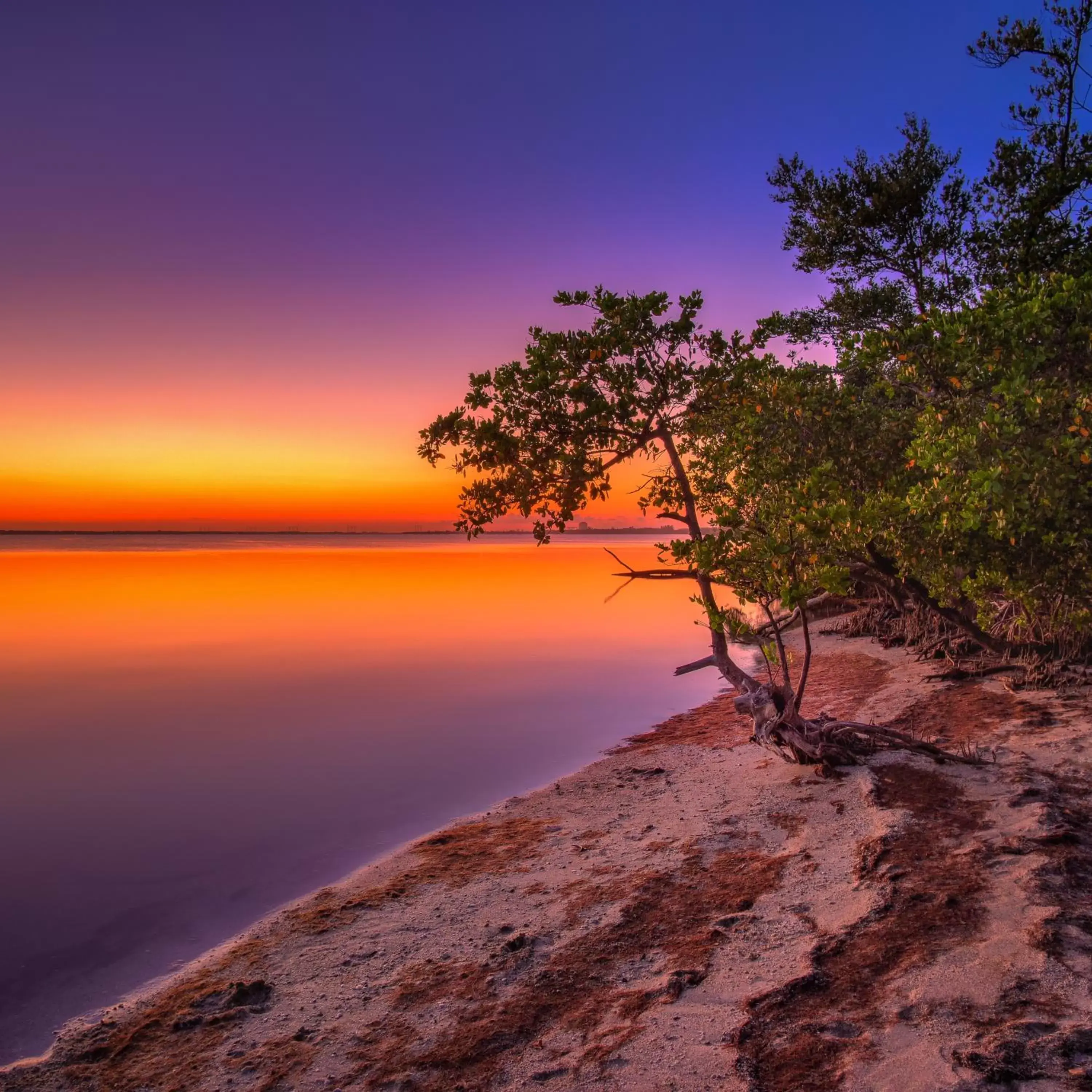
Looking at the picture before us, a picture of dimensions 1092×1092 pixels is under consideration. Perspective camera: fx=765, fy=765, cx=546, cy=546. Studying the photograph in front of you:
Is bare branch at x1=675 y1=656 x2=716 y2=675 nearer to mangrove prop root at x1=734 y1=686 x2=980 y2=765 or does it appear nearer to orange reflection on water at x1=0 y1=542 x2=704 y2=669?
mangrove prop root at x1=734 y1=686 x2=980 y2=765

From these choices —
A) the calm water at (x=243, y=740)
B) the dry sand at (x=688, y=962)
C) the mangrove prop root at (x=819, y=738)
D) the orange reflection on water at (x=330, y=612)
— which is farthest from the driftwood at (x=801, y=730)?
the orange reflection on water at (x=330, y=612)

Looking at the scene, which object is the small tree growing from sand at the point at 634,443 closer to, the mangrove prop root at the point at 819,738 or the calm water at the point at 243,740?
the mangrove prop root at the point at 819,738

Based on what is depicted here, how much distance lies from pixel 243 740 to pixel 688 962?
11.3m

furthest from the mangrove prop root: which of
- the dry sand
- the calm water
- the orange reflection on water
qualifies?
the orange reflection on water

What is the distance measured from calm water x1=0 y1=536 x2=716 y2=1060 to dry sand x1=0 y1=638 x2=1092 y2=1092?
47.0 inches

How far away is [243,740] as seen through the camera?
14.4m

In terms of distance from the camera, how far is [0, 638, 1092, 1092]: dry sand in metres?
4.32

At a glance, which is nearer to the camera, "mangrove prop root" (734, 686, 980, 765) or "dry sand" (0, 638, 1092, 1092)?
"dry sand" (0, 638, 1092, 1092)

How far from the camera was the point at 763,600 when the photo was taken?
9.30 meters

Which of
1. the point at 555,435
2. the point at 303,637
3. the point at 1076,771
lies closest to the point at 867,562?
the point at 1076,771

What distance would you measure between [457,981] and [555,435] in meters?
6.75

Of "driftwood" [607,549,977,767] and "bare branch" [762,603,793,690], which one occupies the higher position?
"bare branch" [762,603,793,690]

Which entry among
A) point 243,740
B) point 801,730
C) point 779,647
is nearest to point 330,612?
point 243,740

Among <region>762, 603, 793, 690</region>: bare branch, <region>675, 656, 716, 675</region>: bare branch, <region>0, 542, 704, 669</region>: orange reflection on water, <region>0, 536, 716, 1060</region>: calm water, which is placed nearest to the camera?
<region>0, 536, 716, 1060</region>: calm water
